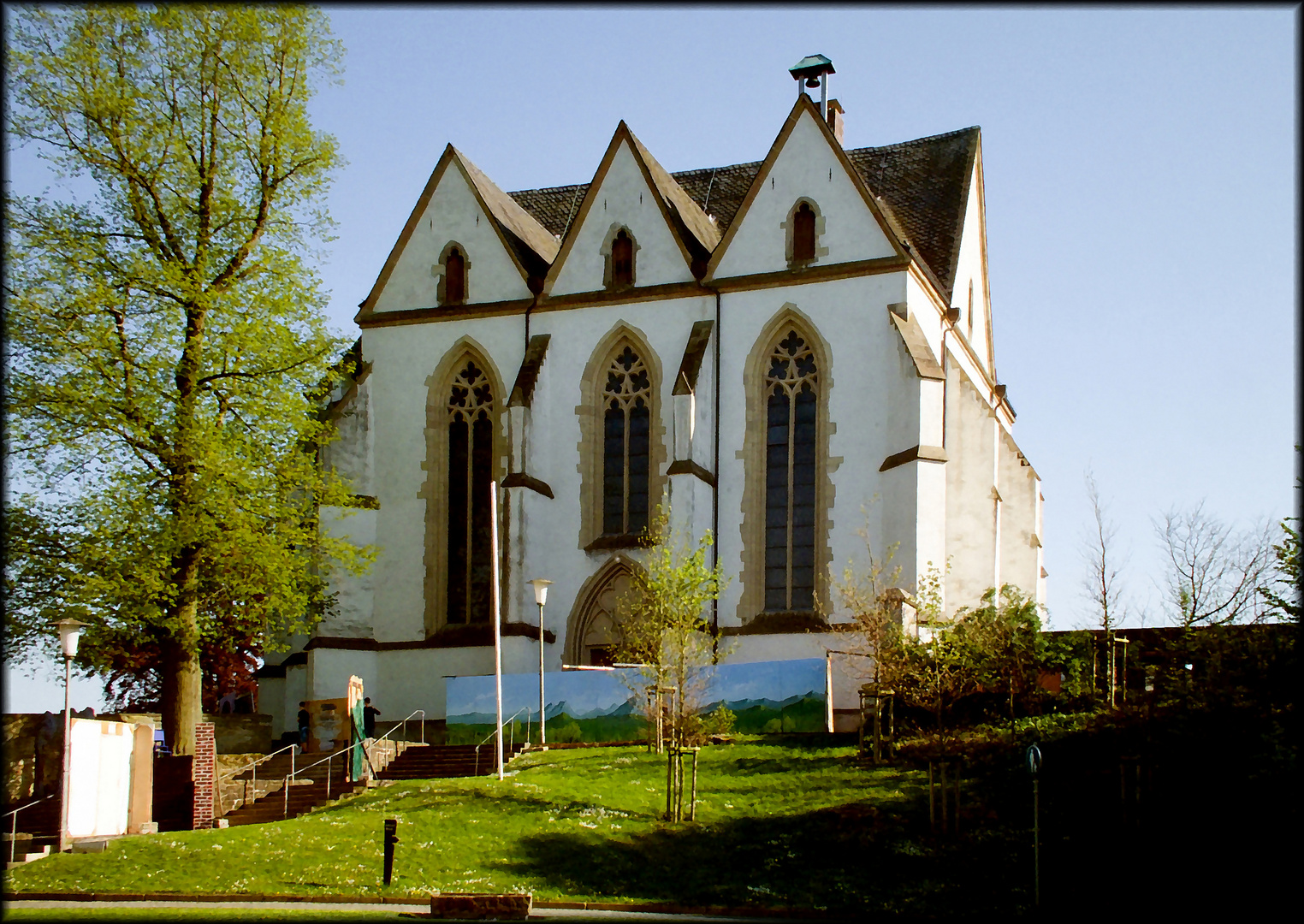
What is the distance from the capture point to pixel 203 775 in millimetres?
30078

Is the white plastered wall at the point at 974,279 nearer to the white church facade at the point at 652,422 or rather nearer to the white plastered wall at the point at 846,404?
the white church facade at the point at 652,422

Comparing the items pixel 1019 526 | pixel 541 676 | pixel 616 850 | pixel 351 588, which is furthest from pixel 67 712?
pixel 1019 526

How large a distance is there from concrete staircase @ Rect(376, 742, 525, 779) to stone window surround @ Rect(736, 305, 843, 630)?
8.34 meters

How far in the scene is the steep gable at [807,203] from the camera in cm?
4125

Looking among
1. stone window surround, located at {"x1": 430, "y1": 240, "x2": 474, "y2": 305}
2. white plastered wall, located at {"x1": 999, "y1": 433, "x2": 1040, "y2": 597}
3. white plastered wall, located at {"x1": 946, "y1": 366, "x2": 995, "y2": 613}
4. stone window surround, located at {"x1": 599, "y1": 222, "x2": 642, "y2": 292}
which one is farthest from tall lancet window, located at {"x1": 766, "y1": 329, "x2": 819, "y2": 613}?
stone window surround, located at {"x1": 430, "y1": 240, "x2": 474, "y2": 305}

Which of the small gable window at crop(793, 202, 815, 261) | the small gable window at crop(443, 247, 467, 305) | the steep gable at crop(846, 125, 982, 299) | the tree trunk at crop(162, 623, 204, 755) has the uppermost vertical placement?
the steep gable at crop(846, 125, 982, 299)

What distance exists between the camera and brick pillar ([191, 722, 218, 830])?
29.8 m

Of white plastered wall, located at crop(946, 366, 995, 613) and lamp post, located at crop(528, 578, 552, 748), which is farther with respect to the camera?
white plastered wall, located at crop(946, 366, 995, 613)

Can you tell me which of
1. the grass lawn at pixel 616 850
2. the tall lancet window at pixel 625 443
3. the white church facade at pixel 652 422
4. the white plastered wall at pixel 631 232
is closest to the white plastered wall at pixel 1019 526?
the white church facade at pixel 652 422

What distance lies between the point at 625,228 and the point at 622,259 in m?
0.84

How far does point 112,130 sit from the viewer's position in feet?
109

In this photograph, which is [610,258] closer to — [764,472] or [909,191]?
[764,472]

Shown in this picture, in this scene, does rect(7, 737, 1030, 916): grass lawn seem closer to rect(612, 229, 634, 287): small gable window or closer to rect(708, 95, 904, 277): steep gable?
rect(708, 95, 904, 277): steep gable

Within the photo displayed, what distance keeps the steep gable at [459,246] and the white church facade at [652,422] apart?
0.08 m
